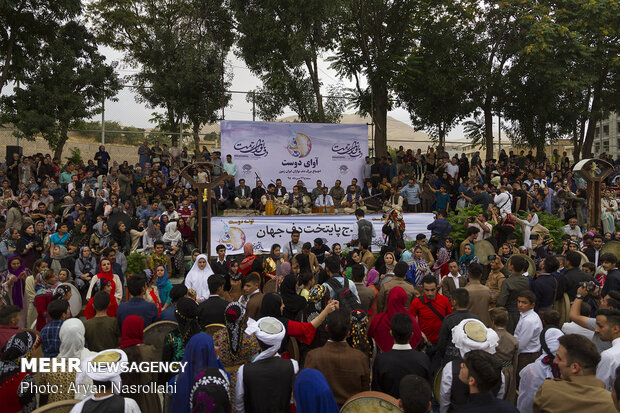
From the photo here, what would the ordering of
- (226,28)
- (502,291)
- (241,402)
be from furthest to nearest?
(226,28) < (502,291) < (241,402)

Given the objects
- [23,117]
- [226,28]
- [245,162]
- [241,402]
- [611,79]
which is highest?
[226,28]

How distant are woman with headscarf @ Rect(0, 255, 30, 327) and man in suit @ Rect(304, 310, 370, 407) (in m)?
6.49

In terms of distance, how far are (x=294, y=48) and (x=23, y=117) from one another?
1036cm

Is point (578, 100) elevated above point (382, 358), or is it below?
above

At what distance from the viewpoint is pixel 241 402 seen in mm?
3746

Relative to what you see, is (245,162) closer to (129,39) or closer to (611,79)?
(129,39)

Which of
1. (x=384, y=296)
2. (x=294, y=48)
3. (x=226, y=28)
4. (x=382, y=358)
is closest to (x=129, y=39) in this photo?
(x=226, y=28)

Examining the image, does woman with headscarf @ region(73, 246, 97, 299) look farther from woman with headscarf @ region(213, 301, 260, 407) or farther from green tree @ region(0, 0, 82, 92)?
green tree @ region(0, 0, 82, 92)

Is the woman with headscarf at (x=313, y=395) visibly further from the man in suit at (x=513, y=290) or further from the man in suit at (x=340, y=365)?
the man in suit at (x=513, y=290)

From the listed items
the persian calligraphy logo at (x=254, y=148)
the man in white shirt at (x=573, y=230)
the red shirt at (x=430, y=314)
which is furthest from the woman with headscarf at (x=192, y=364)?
the persian calligraphy logo at (x=254, y=148)

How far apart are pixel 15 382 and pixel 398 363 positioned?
308 cm

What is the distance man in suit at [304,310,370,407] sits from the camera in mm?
4180

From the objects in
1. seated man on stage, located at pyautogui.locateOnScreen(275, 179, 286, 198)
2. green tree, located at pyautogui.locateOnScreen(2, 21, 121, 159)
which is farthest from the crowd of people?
green tree, located at pyautogui.locateOnScreen(2, 21, 121, 159)

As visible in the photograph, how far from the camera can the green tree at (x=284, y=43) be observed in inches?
768
